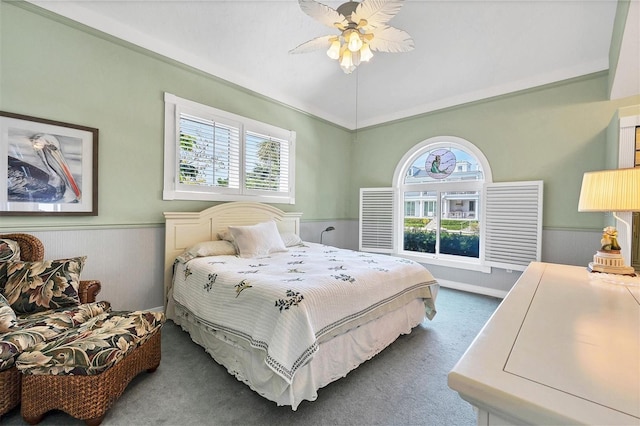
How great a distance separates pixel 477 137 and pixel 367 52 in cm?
251

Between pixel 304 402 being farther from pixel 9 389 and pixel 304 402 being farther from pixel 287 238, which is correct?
pixel 287 238

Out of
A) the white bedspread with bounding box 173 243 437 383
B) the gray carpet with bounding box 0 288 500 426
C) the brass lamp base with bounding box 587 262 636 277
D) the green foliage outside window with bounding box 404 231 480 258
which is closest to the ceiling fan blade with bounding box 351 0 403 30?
the white bedspread with bounding box 173 243 437 383

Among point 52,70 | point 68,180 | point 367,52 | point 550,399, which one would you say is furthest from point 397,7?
point 68,180

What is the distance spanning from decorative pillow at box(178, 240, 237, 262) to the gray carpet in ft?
2.67

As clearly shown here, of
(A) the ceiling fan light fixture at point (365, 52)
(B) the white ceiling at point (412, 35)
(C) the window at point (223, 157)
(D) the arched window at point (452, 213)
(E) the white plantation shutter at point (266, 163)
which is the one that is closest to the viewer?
(A) the ceiling fan light fixture at point (365, 52)

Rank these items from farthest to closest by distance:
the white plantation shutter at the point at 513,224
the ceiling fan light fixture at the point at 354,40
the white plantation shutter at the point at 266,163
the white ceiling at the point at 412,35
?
the white plantation shutter at the point at 266,163 → the white plantation shutter at the point at 513,224 → the white ceiling at the point at 412,35 → the ceiling fan light fixture at the point at 354,40

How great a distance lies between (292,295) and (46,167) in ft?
8.01

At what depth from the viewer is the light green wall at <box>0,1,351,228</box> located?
219 centimetres

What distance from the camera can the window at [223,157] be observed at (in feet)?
9.91

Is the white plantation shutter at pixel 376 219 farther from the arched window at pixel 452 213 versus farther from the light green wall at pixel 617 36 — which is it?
the light green wall at pixel 617 36

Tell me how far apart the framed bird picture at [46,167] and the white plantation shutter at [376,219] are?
3847 mm

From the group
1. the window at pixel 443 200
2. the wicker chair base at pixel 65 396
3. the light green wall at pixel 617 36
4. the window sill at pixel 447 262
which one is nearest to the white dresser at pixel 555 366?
the wicker chair base at pixel 65 396

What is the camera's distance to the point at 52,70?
2312 millimetres

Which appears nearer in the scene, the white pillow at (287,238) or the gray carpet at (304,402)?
the gray carpet at (304,402)
